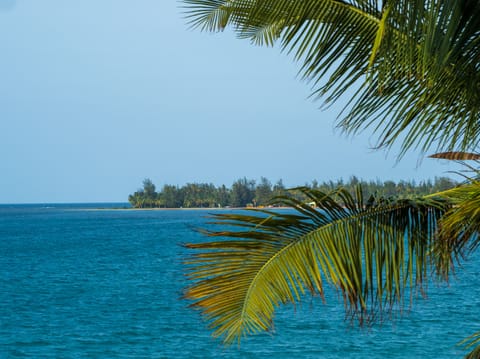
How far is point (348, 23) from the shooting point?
11.9 ft

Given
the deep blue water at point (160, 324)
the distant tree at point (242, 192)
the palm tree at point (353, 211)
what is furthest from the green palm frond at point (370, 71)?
the distant tree at point (242, 192)

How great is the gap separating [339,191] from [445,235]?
568 millimetres

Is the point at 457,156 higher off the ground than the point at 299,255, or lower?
higher

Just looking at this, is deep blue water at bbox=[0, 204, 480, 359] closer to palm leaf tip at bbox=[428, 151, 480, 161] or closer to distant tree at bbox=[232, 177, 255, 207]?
palm leaf tip at bbox=[428, 151, 480, 161]

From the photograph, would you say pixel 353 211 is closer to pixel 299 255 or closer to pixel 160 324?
pixel 299 255

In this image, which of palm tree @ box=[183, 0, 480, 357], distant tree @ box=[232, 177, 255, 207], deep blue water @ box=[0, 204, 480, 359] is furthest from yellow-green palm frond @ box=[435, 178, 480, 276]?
distant tree @ box=[232, 177, 255, 207]

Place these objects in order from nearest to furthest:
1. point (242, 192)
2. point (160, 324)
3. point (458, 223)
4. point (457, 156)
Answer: point (458, 223), point (457, 156), point (160, 324), point (242, 192)

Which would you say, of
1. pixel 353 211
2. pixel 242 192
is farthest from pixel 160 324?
pixel 242 192

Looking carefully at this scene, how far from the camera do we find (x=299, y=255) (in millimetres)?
3445

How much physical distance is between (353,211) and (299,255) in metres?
0.40

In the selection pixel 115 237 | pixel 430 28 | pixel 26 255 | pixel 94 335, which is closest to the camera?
pixel 430 28

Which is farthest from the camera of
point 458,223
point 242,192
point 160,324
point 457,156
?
point 242,192

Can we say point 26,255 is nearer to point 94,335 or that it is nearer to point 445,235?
point 94,335

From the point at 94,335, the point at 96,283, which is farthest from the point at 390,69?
the point at 96,283
